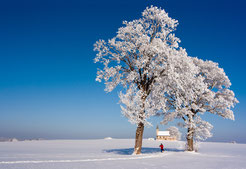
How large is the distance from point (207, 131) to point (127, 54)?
14.4 metres

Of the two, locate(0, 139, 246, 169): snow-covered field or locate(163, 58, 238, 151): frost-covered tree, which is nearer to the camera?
locate(0, 139, 246, 169): snow-covered field

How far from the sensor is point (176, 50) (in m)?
23.5

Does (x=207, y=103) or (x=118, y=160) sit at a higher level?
(x=207, y=103)

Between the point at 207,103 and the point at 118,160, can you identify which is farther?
the point at 207,103

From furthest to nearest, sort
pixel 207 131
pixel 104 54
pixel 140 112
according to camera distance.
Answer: pixel 207 131
pixel 104 54
pixel 140 112

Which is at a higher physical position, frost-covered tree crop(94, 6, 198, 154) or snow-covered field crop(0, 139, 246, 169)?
frost-covered tree crop(94, 6, 198, 154)

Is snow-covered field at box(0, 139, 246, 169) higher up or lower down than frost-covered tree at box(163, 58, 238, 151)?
lower down

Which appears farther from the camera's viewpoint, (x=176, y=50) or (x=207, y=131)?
(x=207, y=131)

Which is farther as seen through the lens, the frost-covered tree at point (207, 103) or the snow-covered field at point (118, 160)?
the frost-covered tree at point (207, 103)

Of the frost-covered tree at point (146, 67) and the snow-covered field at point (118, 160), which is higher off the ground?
the frost-covered tree at point (146, 67)

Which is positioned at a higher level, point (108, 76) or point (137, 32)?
point (137, 32)

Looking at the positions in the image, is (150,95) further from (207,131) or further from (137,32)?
(207,131)

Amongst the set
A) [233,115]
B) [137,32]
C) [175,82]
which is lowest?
[233,115]

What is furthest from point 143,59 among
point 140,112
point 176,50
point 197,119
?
point 197,119
